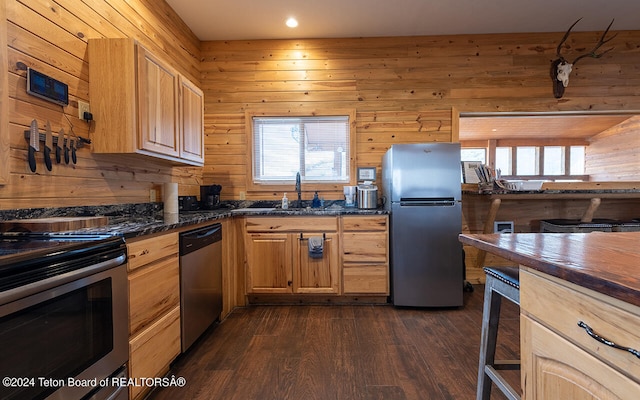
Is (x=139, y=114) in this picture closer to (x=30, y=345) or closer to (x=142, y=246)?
(x=142, y=246)

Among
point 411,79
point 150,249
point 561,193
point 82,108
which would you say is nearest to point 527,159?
point 561,193

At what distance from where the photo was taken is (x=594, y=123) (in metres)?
3.86

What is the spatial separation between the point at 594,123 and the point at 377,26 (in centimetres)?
334

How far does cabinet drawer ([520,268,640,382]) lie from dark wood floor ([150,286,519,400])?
106 cm

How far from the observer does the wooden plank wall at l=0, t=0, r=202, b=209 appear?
1387 millimetres

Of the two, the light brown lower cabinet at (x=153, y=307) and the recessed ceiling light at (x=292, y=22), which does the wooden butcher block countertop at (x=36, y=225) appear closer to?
the light brown lower cabinet at (x=153, y=307)

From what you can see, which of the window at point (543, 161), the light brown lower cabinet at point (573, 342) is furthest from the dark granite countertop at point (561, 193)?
the light brown lower cabinet at point (573, 342)

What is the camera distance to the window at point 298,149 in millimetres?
3336

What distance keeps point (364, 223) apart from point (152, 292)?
71.7 inches

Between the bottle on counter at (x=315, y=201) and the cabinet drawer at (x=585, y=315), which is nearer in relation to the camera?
the cabinet drawer at (x=585, y=315)

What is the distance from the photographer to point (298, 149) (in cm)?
336

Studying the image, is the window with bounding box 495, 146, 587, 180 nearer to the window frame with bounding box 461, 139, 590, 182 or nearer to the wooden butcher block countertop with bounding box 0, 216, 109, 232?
the window frame with bounding box 461, 139, 590, 182

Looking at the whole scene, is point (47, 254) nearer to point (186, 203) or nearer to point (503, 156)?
point (186, 203)

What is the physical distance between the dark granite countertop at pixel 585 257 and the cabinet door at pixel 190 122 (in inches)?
87.9
